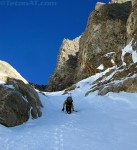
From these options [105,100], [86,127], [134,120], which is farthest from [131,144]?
[105,100]

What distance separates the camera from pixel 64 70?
357 ft

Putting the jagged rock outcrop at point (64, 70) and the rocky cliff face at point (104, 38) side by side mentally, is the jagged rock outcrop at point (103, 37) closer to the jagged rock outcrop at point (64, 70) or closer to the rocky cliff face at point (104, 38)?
the rocky cliff face at point (104, 38)

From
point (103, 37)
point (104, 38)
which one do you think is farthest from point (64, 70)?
point (104, 38)

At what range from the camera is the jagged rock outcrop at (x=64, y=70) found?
341 ft

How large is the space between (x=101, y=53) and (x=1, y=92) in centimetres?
6134

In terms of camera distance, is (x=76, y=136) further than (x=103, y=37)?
No

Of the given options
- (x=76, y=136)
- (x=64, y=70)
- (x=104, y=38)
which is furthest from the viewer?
(x=64, y=70)

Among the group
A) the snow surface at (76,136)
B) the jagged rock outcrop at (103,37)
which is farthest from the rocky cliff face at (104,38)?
the snow surface at (76,136)

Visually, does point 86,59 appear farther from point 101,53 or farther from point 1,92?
point 1,92

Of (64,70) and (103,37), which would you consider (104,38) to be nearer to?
(103,37)

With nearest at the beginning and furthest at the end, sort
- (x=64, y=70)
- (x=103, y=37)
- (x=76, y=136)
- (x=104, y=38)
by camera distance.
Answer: (x=76, y=136), (x=104, y=38), (x=103, y=37), (x=64, y=70)

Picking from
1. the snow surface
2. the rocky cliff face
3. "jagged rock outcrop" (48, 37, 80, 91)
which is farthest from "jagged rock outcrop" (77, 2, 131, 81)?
the snow surface

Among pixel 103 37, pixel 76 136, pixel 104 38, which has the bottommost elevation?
pixel 76 136

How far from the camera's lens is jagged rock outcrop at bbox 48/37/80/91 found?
341 feet
